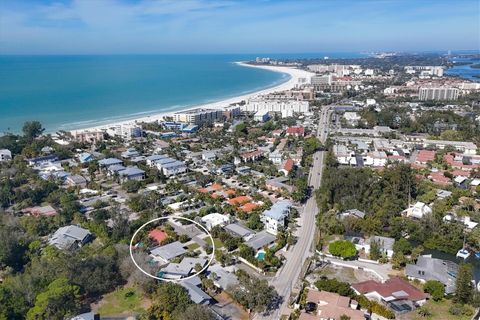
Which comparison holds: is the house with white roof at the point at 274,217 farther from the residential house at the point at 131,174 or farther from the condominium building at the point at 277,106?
the condominium building at the point at 277,106

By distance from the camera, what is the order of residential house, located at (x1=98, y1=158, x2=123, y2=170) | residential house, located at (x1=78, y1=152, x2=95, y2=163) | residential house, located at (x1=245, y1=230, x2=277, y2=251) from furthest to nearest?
residential house, located at (x1=78, y1=152, x2=95, y2=163)
residential house, located at (x1=98, y1=158, x2=123, y2=170)
residential house, located at (x1=245, y1=230, x2=277, y2=251)

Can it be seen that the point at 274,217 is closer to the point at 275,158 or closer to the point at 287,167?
A: the point at 287,167

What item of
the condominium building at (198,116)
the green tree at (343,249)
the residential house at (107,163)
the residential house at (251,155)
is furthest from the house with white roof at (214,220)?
the condominium building at (198,116)

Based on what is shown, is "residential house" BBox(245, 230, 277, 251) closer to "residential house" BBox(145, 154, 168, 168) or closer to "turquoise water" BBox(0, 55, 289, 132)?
"residential house" BBox(145, 154, 168, 168)

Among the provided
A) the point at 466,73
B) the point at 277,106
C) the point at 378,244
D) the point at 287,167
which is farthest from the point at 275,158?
the point at 466,73

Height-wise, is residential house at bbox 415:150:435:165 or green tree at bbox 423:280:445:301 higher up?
residential house at bbox 415:150:435:165

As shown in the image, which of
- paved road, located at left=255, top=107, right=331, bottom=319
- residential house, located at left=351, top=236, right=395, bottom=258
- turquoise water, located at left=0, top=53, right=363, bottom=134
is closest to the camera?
paved road, located at left=255, top=107, right=331, bottom=319

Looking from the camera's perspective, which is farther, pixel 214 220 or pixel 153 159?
pixel 153 159

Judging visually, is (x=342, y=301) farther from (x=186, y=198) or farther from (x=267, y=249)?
(x=186, y=198)

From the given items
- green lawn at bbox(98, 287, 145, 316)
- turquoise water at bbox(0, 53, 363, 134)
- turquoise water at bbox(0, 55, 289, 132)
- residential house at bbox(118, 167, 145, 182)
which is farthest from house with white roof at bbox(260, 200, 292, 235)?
turquoise water at bbox(0, 55, 289, 132)
